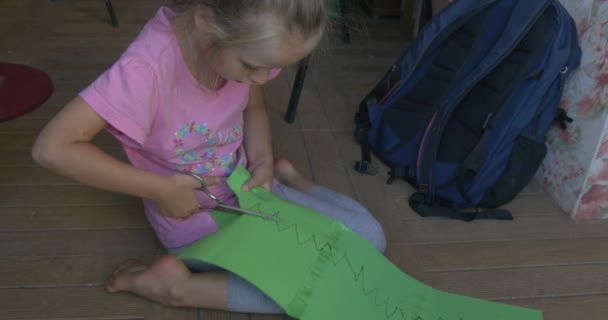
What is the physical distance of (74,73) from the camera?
5.90 ft

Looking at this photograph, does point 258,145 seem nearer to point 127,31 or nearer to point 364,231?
point 364,231

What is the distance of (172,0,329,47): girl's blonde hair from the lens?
2.50 ft

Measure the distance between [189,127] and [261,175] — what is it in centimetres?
20

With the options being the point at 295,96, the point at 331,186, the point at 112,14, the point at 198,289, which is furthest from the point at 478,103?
the point at 112,14

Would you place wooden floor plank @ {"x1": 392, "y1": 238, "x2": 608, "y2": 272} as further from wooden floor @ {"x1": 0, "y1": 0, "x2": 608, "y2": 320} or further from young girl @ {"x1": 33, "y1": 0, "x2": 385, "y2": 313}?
young girl @ {"x1": 33, "y1": 0, "x2": 385, "y2": 313}

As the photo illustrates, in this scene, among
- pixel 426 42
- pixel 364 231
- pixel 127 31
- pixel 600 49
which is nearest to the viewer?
pixel 364 231

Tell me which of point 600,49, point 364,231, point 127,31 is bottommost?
point 127,31

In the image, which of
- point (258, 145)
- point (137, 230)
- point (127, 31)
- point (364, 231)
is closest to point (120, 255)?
point (137, 230)

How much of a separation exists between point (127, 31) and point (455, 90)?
4.69 ft

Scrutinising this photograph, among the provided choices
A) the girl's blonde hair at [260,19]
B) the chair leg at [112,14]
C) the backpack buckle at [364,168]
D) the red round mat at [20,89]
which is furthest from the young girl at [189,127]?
the chair leg at [112,14]

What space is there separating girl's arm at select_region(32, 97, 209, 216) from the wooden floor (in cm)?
23

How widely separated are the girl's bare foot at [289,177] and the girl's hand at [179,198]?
25cm

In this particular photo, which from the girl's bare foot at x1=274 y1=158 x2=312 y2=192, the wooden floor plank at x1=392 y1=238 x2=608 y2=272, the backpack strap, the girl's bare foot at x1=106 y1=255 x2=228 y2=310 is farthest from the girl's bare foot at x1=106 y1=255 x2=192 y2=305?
the backpack strap

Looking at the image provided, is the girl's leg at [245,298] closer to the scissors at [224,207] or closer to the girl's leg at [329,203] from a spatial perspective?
the scissors at [224,207]
